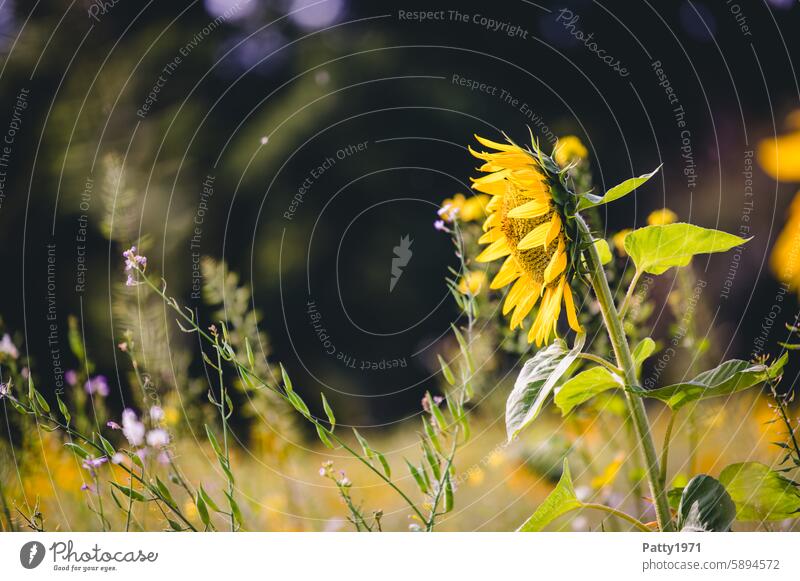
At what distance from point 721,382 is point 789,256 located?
45 centimetres

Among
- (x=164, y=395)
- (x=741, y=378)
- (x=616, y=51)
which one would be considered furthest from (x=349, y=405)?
(x=741, y=378)

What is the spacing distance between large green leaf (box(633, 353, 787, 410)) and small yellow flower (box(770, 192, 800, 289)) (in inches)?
15.7

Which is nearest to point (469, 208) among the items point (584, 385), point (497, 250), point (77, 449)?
point (497, 250)

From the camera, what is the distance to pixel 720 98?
104 cm

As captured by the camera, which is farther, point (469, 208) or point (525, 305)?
point (469, 208)

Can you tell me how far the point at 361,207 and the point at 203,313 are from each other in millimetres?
282

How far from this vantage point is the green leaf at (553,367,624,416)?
1.63ft

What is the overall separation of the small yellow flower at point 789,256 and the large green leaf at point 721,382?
398 mm

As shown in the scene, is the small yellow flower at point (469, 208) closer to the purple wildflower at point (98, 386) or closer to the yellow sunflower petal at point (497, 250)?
the yellow sunflower petal at point (497, 250)

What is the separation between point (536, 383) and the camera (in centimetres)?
49

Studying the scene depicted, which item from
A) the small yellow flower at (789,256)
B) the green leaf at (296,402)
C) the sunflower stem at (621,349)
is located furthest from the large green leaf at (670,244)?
the small yellow flower at (789,256)

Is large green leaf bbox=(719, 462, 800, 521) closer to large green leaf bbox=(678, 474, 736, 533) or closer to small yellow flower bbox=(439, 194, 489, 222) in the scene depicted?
large green leaf bbox=(678, 474, 736, 533)

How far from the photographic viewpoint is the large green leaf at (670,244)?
50cm

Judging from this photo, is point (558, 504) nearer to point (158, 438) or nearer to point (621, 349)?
point (621, 349)
